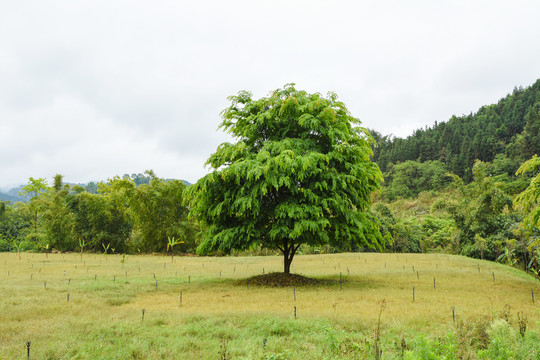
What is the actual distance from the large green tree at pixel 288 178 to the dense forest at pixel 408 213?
185cm

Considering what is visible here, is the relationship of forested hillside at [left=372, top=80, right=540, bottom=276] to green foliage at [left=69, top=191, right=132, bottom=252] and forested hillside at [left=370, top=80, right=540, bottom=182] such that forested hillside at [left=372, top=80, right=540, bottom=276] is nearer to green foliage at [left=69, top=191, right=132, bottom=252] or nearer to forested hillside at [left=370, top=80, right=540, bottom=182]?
forested hillside at [left=370, top=80, right=540, bottom=182]

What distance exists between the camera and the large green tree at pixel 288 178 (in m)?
15.4

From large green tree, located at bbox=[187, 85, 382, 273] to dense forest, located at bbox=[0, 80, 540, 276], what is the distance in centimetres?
→ 185

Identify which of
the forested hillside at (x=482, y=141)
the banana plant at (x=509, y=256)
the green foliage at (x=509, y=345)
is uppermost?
the forested hillside at (x=482, y=141)

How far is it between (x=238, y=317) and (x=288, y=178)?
671 centimetres

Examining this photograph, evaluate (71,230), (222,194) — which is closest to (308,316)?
(222,194)

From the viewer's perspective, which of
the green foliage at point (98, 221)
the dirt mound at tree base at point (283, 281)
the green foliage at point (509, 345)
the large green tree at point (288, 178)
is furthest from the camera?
the green foliage at point (98, 221)

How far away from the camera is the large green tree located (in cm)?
1543

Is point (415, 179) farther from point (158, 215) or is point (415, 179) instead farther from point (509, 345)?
point (509, 345)

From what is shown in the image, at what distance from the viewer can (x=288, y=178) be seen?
49.6 ft

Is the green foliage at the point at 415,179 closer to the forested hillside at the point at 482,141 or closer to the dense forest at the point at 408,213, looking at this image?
the dense forest at the point at 408,213

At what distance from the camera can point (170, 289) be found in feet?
55.7

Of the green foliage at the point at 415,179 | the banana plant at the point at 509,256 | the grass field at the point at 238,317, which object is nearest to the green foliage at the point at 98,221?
the grass field at the point at 238,317

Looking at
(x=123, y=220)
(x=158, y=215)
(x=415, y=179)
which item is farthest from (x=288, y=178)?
(x=415, y=179)
